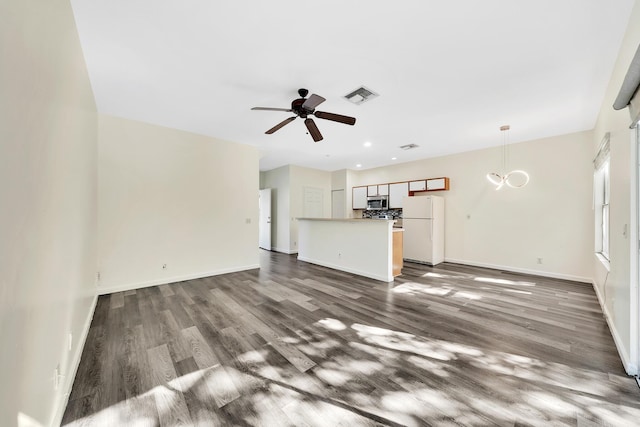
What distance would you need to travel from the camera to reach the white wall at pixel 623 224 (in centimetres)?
186

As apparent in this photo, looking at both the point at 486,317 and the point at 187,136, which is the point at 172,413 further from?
the point at 187,136

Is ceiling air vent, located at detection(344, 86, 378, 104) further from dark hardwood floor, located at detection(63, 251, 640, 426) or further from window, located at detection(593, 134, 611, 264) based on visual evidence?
window, located at detection(593, 134, 611, 264)

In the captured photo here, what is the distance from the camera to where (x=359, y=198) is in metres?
7.65

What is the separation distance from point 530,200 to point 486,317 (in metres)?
3.18

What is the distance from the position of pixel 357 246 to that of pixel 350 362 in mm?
2899

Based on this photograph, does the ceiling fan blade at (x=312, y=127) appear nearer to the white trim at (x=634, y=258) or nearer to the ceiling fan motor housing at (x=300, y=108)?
the ceiling fan motor housing at (x=300, y=108)

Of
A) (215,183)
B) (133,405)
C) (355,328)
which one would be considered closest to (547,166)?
(355,328)

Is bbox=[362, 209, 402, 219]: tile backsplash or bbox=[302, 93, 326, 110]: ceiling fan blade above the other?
bbox=[302, 93, 326, 110]: ceiling fan blade

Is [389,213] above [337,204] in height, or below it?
below

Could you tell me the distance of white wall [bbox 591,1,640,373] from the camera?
186 cm

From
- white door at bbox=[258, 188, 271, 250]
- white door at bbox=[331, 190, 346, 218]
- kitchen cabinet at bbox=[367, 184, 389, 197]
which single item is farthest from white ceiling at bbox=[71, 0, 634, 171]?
white door at bbox=[331, 190, 346, 218]

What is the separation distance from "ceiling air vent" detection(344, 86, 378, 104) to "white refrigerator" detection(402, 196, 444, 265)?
3.34 m

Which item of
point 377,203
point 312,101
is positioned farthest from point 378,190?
point 312,101

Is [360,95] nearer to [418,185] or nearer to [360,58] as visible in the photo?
[360,58]
